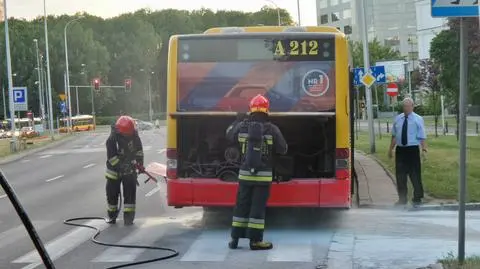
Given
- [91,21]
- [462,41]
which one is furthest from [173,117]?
[91,21]

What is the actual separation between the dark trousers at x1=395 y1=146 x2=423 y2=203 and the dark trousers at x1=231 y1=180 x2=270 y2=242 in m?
4.51

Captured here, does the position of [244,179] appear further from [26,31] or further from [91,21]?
[91,21]

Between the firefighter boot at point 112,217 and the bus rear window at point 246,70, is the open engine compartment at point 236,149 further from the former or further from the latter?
the firefighter boot at point 112,217

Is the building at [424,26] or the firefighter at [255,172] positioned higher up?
the building at [424,26]

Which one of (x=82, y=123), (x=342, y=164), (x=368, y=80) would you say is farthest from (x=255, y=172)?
(x=82, y=123)

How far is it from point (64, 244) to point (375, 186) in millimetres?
7435

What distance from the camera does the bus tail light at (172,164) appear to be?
385 inches

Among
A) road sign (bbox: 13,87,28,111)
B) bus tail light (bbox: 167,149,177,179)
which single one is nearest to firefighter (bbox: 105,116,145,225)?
bus tail light (bbox: 167,149,177,179)

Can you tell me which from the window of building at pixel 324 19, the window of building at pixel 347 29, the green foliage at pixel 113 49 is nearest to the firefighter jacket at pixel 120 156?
the green foliage at pixel 113 49

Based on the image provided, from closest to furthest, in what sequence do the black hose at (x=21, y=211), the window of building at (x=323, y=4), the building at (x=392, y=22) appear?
the black hose at (x=21, y=211) → the building at (x=392, y=22) → the window of building at (x=323, y=4)

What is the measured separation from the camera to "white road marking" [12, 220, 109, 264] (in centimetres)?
795

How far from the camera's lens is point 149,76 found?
387 feet

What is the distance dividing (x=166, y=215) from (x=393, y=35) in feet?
371

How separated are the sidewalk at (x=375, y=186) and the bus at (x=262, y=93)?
282cm
